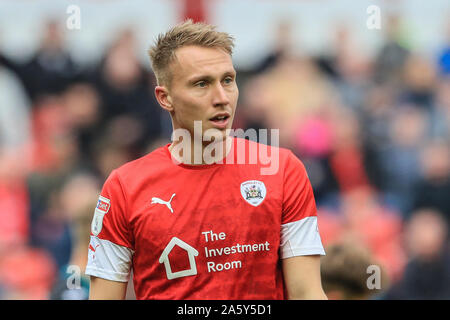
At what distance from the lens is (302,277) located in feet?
12.7

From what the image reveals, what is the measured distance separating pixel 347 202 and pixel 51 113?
3.19 m

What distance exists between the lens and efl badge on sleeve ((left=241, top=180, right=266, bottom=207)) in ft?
13.0

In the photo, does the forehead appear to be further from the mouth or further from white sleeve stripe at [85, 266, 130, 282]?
white sleeve stripe at [85, 266, 130, 282]

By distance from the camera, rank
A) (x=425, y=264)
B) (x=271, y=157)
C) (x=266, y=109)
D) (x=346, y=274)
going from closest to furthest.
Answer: (x=271, y=157)
(x=346, y=274)
(x=425, y=264)
(x=266, y=109)

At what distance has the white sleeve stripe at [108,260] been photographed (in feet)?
13.1

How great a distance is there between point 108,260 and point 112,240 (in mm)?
104

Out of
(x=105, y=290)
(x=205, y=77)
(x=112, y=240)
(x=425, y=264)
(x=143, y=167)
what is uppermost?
(x=205, y=77)

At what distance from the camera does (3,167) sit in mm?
8383

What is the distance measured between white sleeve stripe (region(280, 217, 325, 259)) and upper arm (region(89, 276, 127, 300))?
2.71 feet

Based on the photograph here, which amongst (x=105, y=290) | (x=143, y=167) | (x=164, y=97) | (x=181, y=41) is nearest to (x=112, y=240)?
(x=105, y=290)

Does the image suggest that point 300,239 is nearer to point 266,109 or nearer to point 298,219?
point 298,219

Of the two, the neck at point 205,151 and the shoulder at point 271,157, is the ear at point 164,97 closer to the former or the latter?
the neck at point 205,151

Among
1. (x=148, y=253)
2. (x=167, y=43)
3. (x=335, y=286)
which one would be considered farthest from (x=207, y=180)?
(x=335, y=286)

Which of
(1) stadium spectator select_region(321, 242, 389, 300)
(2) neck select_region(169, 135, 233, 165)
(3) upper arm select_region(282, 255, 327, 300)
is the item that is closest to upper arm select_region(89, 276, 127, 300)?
(2) neck select_region(169, 135, 233, 165)
